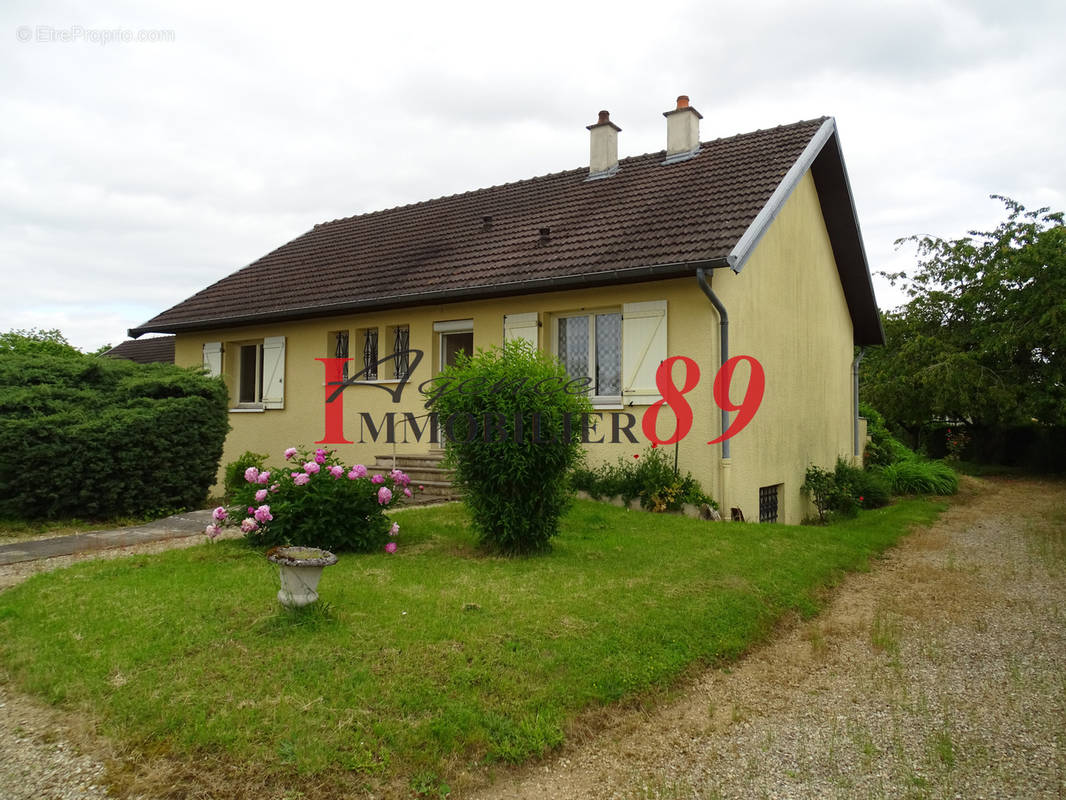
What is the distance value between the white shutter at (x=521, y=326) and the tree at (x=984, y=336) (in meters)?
14.0

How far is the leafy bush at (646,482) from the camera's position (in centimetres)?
923

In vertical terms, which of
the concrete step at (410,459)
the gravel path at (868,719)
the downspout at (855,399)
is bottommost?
the gravel path at (868,719)

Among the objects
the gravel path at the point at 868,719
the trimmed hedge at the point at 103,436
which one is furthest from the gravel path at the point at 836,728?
the trimmed hedge at the point at 103,436

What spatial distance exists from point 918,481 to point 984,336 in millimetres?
7259

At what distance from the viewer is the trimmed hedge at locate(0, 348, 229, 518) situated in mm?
8273

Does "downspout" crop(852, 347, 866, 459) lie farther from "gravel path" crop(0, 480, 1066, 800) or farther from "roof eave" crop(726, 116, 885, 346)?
"gravel path" crop(0, 480, 1066, 800)

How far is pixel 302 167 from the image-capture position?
43.7 ft

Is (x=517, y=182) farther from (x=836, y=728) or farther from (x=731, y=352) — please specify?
(x=836, y=728)

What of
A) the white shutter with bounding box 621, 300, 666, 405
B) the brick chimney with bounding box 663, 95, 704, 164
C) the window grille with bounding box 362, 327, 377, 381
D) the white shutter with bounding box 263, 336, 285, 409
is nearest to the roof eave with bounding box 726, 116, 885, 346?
the white shutter with bounding box 621, 300, 666, 405

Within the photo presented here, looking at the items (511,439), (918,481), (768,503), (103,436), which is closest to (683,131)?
(768,503)

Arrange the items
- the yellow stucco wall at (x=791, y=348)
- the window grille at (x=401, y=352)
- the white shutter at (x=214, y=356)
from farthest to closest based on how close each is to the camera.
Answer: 1. the white shutter at (x=214, y=356)
2. the window grille at (x=401, y=352)
3. the yellow stucco wall at (x=791, y=348)

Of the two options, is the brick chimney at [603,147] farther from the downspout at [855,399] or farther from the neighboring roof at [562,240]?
the downspout at [855,399]

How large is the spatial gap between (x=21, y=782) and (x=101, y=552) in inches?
170

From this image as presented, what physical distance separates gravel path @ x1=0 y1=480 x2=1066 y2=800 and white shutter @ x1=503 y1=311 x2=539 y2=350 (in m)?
5.89
